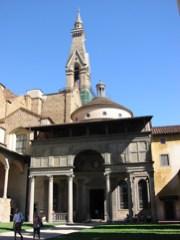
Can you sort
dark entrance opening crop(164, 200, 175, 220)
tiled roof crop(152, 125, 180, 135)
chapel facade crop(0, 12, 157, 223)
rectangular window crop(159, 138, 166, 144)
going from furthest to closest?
rectangular window crop(159, 138, 166, 144), tiled roof crop(152, 125, 180, 135), dark entrance opening crop(164, 200, 175, 220), chapel facade crop(0, 12, 157, 223)

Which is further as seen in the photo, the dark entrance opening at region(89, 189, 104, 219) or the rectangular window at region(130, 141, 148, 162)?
the dark entrance opening at region(89, 189, 104, 219)

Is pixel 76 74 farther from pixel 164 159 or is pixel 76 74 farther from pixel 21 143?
pixel 164 159

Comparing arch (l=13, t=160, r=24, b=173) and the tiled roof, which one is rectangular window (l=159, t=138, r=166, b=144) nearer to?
the tiled roof

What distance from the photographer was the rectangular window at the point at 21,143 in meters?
32.0

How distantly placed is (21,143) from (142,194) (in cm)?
1436

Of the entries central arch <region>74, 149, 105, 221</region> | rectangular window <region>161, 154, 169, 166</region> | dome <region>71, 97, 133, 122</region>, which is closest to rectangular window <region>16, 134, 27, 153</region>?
dome <region>71, 97, 133, 122</region>

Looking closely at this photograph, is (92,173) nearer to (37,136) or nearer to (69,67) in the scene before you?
(37,136)

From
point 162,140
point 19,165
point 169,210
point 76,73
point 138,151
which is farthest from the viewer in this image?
point 76,73

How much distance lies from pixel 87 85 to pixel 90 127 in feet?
101

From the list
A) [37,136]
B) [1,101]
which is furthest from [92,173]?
[1,101]

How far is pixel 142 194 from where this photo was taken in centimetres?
2727

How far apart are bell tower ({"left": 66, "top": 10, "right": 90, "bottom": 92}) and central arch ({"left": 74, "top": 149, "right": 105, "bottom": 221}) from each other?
90.1 ft

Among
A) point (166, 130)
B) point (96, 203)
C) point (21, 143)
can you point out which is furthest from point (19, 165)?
point (166, 130)

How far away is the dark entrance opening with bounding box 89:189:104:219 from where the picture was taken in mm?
27703
